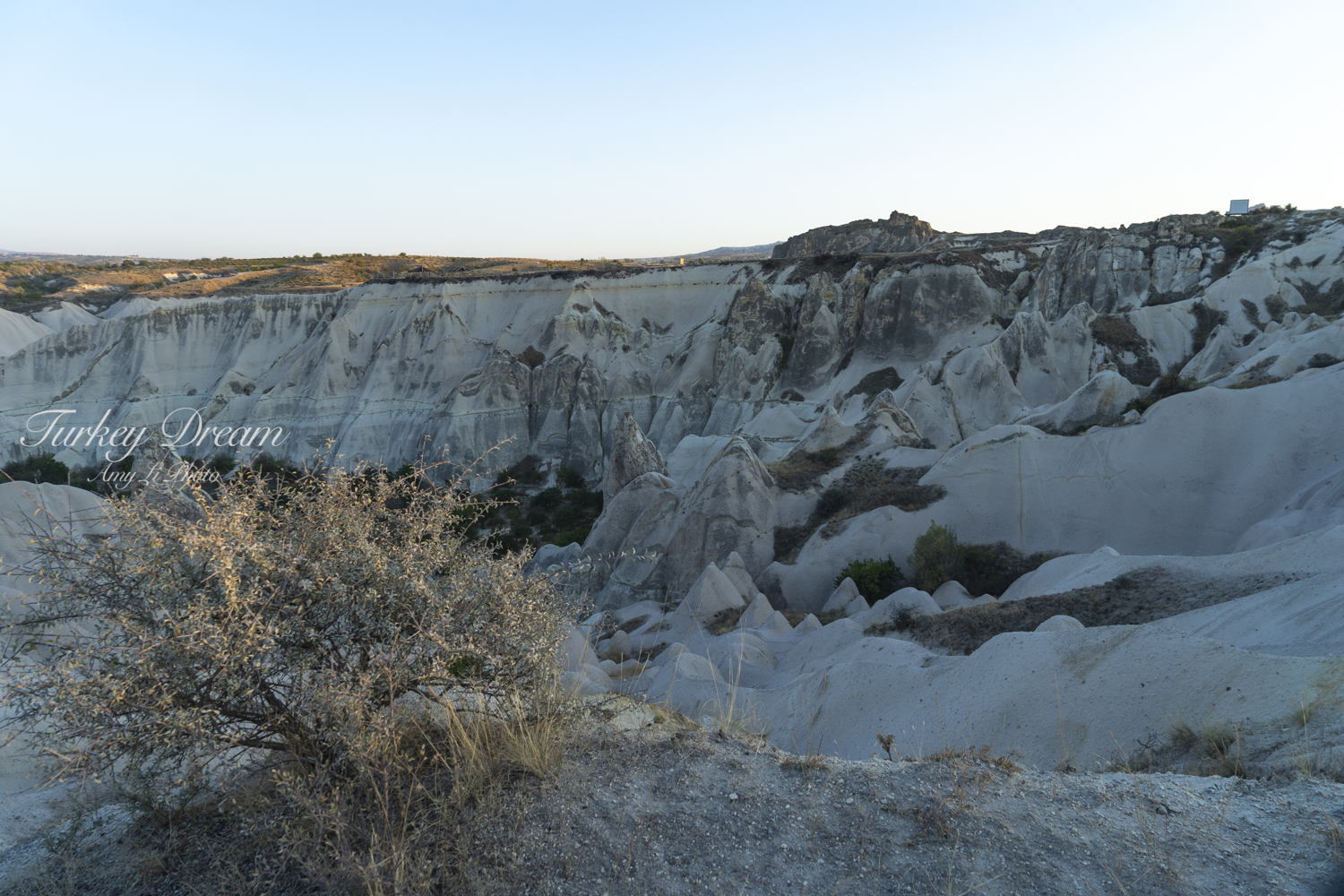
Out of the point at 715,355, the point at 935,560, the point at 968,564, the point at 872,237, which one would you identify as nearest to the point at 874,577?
the point at 935,560

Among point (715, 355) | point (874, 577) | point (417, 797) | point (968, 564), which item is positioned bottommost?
point (874, 577)

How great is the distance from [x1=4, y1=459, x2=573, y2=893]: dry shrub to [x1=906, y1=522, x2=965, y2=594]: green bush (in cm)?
1168

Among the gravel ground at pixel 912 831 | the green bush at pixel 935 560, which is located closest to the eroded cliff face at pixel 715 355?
the green bush at pixel 935 560

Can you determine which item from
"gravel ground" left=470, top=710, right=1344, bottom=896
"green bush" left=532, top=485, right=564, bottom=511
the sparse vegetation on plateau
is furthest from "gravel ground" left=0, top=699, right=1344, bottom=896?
"green bush" left=532, top=485, right=564, bottom=511

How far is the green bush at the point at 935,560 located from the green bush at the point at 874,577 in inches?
16.5

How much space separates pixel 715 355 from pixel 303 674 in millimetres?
34004

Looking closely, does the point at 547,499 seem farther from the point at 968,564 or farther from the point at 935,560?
the point at 968,564

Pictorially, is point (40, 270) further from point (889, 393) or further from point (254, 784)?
point (254, 784)

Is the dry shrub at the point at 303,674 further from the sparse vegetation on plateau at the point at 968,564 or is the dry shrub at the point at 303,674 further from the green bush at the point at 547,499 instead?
the green bush at the point at 547,499

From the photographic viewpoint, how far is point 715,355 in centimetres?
3666

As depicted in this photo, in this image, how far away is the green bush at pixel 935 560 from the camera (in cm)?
1410

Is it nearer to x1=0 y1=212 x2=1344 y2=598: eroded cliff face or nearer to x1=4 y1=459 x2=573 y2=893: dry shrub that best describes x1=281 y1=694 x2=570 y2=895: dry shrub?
x1=4 y1=459 x2=573 y2=893: dry shrub

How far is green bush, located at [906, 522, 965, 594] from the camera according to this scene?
1410cm

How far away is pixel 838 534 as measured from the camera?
16.0m
